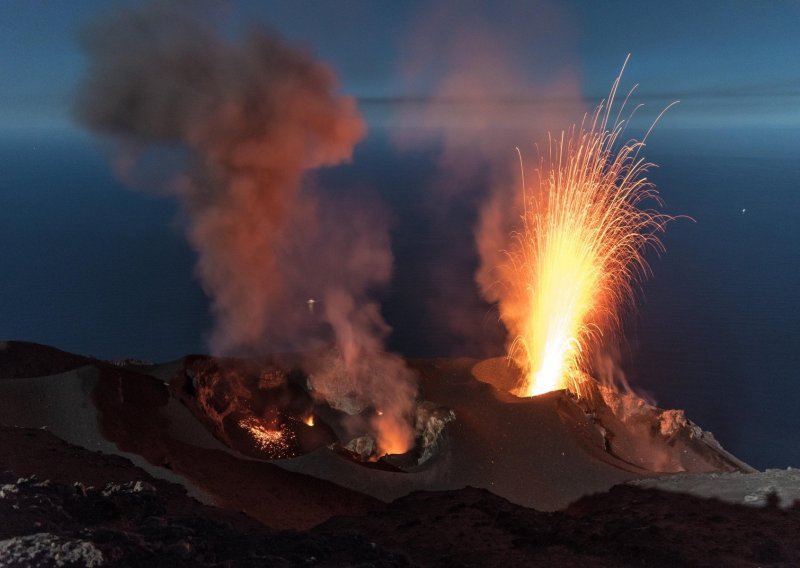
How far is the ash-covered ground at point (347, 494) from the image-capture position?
8409 millimetres

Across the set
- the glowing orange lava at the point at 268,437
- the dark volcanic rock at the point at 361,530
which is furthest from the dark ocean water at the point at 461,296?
the glowing orange lava at the point at 268,437

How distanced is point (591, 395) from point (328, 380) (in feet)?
30.0

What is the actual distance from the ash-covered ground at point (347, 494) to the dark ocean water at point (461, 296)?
13.5m

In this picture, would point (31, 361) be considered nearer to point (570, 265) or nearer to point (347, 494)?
point (347, 494)

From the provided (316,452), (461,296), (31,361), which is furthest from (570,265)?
(461,296)

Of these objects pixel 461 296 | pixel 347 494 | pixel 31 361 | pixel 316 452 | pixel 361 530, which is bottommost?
pixel 361 530

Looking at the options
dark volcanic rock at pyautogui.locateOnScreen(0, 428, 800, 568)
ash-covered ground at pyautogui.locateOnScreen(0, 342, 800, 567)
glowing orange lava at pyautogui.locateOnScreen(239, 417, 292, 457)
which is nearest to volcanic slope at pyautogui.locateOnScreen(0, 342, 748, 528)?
ash-covered ground at pyautogui.locateOnScreen(0, 342, 800, 567)

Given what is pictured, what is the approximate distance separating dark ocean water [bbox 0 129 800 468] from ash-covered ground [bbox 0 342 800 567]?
13.5 m

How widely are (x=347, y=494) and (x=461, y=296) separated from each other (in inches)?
1325

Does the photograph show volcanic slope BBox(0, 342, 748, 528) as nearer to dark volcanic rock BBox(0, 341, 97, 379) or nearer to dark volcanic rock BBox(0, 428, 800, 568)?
dark volcanic rock BBox(0, 341, 97, 379)

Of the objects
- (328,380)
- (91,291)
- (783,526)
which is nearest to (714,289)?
(328,380)

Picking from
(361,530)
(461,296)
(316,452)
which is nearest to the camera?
(361,530)

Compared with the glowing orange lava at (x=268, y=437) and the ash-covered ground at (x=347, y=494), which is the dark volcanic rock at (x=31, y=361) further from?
the glowing orange lava at (x=268, y=437)

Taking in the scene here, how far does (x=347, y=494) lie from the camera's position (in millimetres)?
14992
